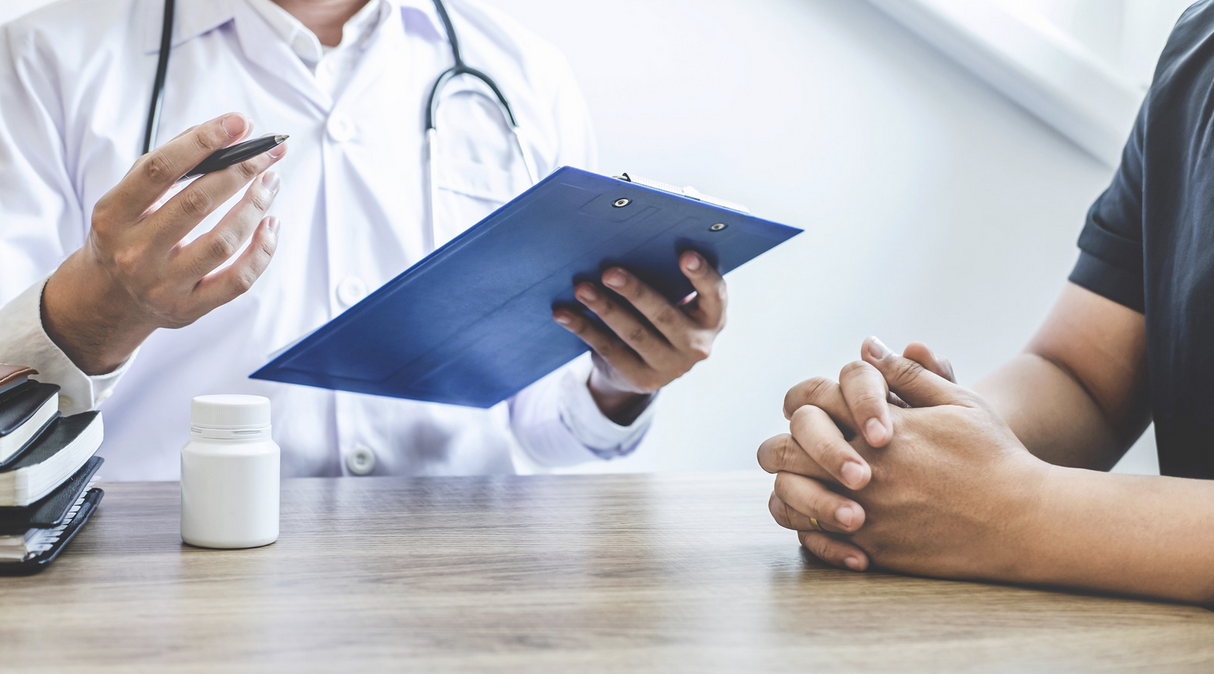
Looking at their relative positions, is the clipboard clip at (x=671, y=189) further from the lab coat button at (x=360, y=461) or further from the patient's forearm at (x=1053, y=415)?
the lab coat button at (x=360, y=461)

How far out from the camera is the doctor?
0.96 meters

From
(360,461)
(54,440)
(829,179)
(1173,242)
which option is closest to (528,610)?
(54,440)

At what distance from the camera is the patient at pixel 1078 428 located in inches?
21.6

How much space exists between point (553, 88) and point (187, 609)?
1.00m

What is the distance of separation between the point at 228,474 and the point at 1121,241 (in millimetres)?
889

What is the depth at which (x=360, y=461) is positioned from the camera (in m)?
1.02

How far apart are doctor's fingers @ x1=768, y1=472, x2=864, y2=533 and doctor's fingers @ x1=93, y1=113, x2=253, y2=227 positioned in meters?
0.50

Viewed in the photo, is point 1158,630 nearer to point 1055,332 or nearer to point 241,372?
point 1055,332

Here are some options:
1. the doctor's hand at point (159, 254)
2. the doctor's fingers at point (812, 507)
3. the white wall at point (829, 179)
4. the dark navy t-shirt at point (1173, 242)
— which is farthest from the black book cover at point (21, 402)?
the white wall at point (829, 179)

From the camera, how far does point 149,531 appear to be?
25.5 inches

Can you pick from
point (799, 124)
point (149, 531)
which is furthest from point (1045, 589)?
point (799, 124)

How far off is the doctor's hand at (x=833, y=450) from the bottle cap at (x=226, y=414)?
391mm

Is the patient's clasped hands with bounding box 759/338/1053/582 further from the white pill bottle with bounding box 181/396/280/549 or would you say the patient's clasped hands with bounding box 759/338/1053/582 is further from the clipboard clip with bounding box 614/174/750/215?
the white pill bottle with bounding box 181/396/280/549

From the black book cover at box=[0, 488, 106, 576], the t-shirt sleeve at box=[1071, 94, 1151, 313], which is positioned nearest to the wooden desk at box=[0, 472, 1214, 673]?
the black book cover at box=[0, 488, 106, 576]
